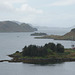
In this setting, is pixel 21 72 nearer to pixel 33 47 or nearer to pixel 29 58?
pixel 29 58

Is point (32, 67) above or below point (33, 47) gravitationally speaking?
below

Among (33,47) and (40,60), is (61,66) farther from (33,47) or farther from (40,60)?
(33,47)

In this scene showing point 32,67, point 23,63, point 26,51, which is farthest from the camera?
point 26,51

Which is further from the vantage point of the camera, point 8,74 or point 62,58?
point 62,58

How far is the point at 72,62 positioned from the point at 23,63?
19.1 m

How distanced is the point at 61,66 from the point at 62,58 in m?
10.7

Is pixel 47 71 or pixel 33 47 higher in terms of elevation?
pixel 33 47

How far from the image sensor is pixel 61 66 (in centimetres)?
8956

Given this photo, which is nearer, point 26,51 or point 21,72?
point 21,72

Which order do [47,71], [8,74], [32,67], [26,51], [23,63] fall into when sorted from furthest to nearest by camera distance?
[26,51] → [23,63] → [32,67] → [47,71] → [8,74]

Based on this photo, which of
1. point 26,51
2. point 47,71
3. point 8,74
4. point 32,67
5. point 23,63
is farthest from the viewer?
point 26,51

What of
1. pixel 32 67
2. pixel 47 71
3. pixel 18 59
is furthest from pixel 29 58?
pixel 47 71

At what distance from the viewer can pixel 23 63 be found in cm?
9456

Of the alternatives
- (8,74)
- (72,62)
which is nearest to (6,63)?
(8,74)
